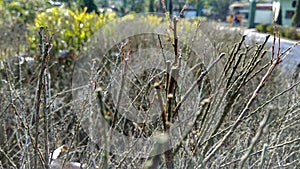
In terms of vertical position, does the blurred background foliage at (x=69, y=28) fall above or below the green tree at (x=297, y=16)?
above

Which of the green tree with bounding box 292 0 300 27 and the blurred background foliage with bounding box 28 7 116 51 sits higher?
the blurred background foliage with bounding box 28 7 116 51

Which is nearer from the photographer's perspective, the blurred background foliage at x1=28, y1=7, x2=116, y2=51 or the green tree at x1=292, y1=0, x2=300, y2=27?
the blurred background foliage at x1=28, y1=7, x2=116, y2=51

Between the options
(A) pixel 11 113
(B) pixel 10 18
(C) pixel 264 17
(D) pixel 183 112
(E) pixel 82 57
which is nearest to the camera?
(D) pixel 183 112

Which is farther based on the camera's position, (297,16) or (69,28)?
(297,16)

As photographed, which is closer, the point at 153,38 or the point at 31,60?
the point at 31,60

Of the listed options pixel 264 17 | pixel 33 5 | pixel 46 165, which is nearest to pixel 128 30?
pixel 33 5

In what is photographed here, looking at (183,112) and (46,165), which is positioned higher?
(46,165)

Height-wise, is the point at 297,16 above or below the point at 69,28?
below

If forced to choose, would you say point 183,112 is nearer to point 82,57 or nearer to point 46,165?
point 46,165

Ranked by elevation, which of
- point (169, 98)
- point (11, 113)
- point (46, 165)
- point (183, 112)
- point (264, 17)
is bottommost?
point (264, 17)

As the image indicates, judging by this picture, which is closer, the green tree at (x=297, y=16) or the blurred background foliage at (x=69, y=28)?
the blurred background foliage at (x=69, y=28)

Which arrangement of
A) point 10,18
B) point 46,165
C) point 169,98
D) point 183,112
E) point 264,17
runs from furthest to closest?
1. point 264,17
2. point 10,18
3. point 183,112
4. point 46,165
5. point 169,98

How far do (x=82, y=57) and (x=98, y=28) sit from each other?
878 millimetres

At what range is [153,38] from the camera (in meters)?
4.66
